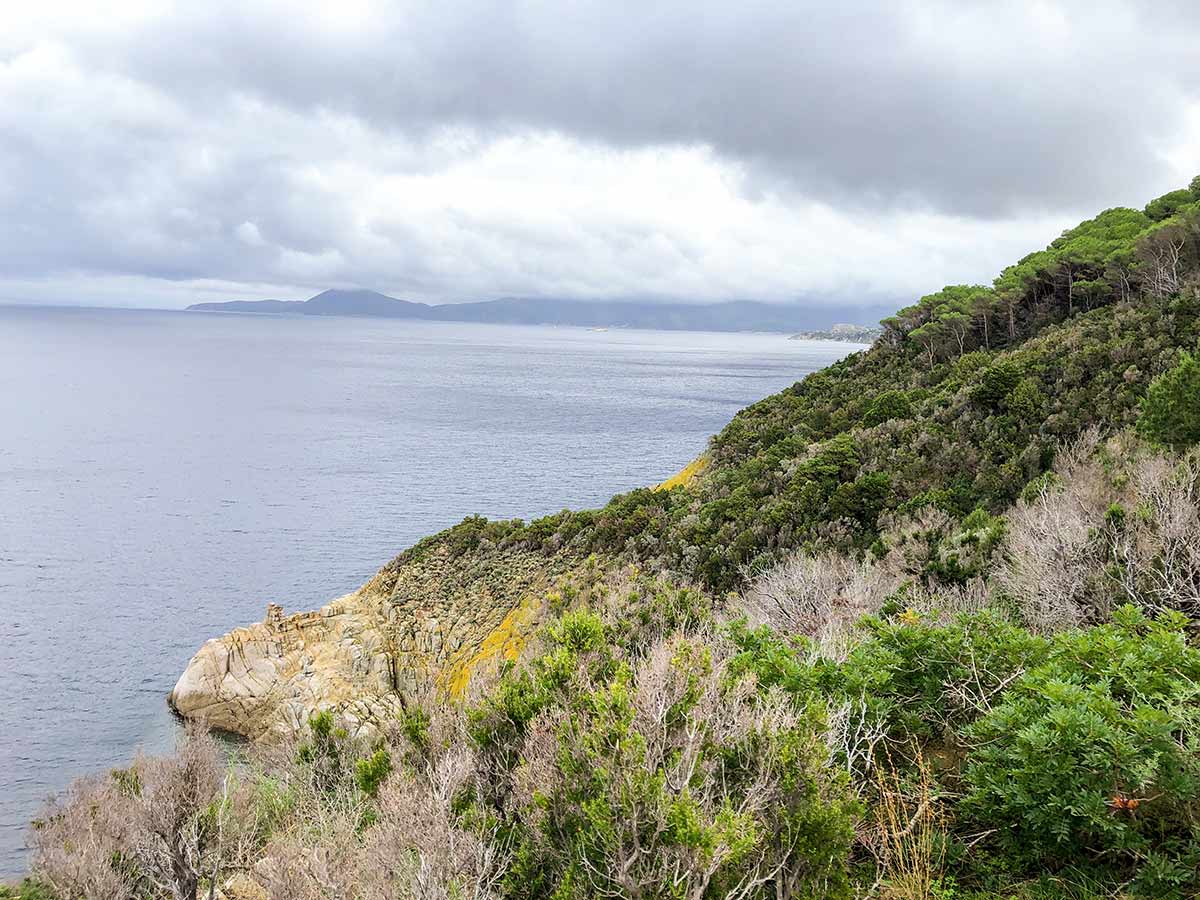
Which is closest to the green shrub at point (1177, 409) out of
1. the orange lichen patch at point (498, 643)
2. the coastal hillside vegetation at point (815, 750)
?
the coastal hillside vegetation at point (815, 750)

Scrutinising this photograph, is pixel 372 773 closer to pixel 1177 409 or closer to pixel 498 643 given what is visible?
pixel 1177 409

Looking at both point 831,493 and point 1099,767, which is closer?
point 1099,767

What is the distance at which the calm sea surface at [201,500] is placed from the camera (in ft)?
108

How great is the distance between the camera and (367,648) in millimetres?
35250

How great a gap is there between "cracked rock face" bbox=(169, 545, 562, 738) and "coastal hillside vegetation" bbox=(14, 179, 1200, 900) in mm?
5365

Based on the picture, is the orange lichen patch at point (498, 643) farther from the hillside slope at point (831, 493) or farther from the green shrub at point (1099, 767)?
the green shrub at point (1099, 767)

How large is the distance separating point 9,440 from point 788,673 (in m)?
97.7

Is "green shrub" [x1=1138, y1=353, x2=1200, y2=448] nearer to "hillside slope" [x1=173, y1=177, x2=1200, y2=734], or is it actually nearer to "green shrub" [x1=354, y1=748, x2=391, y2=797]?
"hillside slope" [x1=173, y1=177, x2=1200, y2=734]

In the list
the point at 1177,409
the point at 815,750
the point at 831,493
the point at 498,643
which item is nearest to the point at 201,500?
the point at 498,643

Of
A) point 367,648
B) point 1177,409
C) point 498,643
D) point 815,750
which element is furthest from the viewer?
point 367,648

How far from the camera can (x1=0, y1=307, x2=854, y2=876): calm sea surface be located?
108ft

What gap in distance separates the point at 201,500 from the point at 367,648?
33.6 meters

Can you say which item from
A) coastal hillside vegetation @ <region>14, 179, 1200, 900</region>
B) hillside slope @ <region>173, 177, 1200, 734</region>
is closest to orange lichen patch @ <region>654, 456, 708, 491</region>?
hillside slope @ <region>173, 177, 1200, 734</region>

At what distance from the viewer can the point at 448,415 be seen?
354 feet
